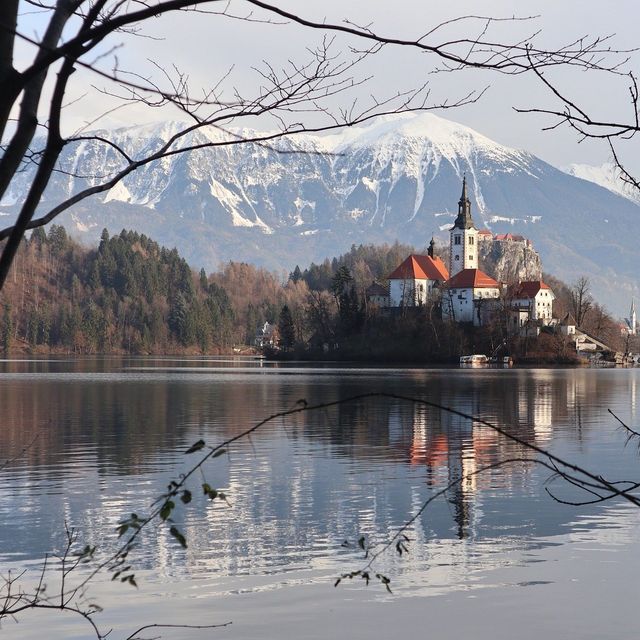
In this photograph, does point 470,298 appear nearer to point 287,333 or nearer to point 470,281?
point 470,281

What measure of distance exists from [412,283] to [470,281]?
38.2 feet

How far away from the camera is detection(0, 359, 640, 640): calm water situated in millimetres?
13352

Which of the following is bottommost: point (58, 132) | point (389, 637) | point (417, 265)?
point (389, 637)

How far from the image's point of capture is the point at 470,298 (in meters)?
149

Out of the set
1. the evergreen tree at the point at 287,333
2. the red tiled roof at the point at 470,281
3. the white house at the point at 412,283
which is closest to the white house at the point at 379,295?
the white house at the point at 412,283

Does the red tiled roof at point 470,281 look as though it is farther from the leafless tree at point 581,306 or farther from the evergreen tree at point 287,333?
the evergreen tree at point 287,333

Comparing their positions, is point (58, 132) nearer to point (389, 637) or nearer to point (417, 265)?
Result: point (389, 637)

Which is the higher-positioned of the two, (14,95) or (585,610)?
(14,95)

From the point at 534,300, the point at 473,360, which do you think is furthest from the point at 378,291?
the point at 473,360

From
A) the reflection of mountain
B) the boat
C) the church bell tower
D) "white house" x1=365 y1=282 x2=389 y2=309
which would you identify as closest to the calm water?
the reflection of mountain

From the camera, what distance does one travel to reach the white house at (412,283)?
157m

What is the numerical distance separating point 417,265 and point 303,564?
14887cm

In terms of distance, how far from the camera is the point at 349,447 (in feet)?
108

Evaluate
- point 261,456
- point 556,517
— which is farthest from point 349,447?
point 556,517
